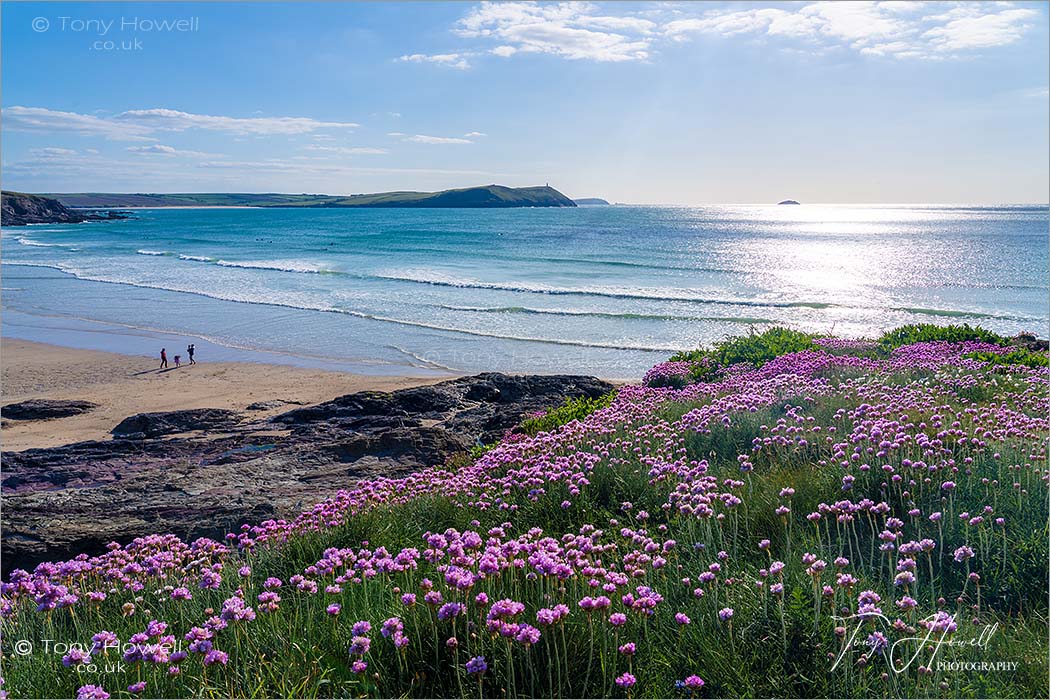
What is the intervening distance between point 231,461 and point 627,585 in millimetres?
7587

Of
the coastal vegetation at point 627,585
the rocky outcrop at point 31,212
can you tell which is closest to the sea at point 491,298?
the coastal vegetation at point 627,585

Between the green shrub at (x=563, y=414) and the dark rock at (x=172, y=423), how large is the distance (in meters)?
5.74

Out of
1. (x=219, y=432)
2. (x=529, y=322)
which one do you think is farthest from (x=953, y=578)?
(x=529, y=322)

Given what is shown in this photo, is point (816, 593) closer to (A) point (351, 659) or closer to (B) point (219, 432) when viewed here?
(A) point (351, 659)

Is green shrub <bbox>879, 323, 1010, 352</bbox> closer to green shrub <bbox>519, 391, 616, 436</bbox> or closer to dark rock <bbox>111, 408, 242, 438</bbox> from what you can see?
green shrub <bbox>519, 391, 616, 436</bbox>

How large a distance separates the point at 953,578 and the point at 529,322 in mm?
26665

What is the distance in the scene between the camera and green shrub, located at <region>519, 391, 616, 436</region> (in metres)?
10.7

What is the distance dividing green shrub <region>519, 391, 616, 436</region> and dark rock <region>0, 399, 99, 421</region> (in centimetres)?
1121

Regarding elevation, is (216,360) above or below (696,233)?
below

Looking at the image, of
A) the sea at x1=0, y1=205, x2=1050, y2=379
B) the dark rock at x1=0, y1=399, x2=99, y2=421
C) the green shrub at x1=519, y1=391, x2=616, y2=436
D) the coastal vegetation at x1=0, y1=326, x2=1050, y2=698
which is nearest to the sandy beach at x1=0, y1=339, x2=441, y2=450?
the dark rock at x1=0, y1=399, x2=99, y2=421

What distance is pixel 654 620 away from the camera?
3.79m
